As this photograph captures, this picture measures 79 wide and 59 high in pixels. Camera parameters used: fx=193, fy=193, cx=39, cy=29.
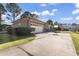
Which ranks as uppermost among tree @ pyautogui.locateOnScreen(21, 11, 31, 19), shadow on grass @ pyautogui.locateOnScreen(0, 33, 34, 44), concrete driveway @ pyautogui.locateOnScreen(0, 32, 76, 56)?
tree @ pyautogui.locateOnScreen(21, 11, 31, 19)

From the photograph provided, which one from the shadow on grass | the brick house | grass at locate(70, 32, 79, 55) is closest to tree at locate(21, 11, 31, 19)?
the brick house

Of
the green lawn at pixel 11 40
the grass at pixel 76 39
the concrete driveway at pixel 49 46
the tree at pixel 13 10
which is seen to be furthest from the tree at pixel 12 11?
the grass at pixel 76 39

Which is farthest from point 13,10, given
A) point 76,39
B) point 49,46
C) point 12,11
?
point 76,39

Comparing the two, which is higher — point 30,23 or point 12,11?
point 12,11

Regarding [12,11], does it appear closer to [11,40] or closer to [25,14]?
[25,14]

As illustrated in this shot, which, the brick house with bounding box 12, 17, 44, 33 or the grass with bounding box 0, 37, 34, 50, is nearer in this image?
the grass with bounding box 0, 37, 34, 50

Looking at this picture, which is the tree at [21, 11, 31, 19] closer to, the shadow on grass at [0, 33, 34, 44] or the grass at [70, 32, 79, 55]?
the shadow on grass at [0, 33, 34, 44]
